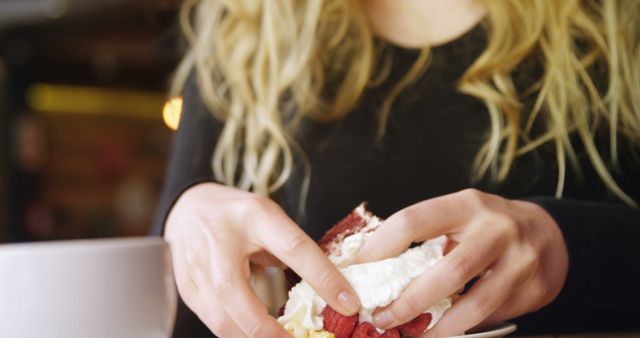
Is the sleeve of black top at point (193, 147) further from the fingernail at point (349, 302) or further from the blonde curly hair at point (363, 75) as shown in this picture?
the fingernail at point (349, 302)

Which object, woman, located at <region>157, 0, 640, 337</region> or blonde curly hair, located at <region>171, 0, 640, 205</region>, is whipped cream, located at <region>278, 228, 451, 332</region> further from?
blonde curly hair, located at <region>171, 0, 640, 205</region>

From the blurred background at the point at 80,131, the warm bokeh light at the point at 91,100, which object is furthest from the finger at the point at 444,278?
the warm bokeh light at the point at 91,100

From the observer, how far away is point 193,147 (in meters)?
0.47

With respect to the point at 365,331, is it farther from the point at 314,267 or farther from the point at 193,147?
the point at 193,147

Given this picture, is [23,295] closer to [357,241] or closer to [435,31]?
[357,241]

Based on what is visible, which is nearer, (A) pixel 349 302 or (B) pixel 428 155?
(A) pixel 349 302

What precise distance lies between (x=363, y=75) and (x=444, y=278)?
0.17m

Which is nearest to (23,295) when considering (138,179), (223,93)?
(223,93)

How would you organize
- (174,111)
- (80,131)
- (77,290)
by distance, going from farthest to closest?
1. (80,131)
2. (174,111)
3. (77,290)

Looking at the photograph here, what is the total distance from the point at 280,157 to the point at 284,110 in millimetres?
28

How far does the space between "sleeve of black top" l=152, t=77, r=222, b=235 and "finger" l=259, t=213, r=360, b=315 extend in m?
0.15

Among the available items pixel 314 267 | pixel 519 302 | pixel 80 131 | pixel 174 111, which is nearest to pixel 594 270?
pixel 519 302

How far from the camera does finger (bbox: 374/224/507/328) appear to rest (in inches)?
11.8

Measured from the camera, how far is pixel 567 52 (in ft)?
1.32
